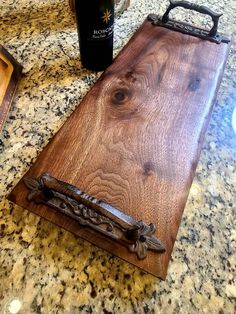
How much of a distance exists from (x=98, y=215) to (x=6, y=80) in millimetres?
329

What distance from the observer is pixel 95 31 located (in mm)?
500

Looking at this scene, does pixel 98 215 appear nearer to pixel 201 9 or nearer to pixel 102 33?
pixel 102 33

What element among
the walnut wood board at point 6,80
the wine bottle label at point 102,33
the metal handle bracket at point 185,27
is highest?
the wine bottle label at point 102,33

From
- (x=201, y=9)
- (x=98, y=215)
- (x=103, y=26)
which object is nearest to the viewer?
(x=98, y=215)

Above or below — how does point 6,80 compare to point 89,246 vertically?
above

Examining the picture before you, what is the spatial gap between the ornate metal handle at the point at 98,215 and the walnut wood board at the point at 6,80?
181 mm

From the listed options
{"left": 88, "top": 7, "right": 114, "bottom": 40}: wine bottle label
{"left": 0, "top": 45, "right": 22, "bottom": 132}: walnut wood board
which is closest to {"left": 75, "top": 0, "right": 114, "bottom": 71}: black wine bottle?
{"left": 88, "top": 7, "right": 114, "bottom": 40}: wine bottle label

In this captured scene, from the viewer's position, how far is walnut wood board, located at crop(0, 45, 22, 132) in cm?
50

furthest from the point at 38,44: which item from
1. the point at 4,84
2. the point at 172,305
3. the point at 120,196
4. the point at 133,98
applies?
the point at 172,305

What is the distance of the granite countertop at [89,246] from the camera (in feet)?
1.15

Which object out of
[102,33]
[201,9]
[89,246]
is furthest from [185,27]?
[89,246]

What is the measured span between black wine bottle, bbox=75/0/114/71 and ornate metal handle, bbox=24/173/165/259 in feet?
0.91

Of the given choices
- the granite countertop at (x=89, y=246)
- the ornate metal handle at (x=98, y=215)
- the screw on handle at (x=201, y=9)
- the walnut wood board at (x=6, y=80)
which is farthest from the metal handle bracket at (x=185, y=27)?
the ornate metal handle at (x=98, y=215)

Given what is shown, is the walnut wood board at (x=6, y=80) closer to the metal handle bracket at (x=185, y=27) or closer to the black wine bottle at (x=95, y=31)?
the black wine bottle at (x=95, y=31)
